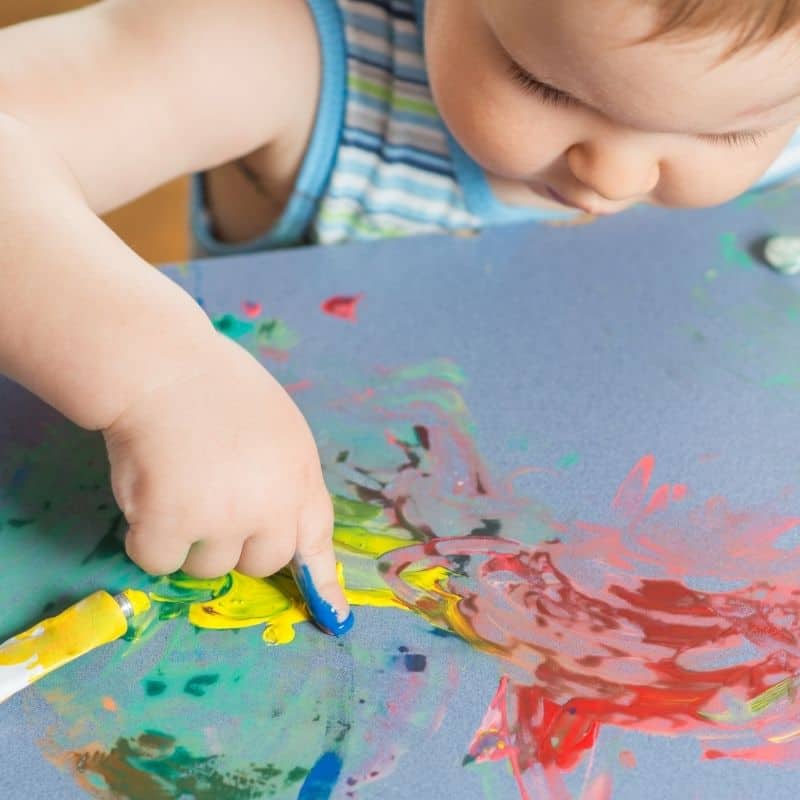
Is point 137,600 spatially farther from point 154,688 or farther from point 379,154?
point 379,154

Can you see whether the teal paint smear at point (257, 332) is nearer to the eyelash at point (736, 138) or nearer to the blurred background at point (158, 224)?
the eyelash at point (736, 138)

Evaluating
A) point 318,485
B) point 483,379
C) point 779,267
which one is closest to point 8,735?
point 318,485

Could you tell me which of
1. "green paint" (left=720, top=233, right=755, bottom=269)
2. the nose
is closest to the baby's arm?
the nose

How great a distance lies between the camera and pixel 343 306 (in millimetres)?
613

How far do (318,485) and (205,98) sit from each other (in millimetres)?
307

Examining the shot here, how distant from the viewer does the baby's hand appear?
448mm

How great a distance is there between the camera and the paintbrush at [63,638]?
42 cm

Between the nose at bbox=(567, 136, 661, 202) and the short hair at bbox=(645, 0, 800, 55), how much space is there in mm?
98

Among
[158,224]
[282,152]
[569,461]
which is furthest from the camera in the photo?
[158,224]

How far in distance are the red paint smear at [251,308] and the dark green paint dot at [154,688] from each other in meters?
0.23

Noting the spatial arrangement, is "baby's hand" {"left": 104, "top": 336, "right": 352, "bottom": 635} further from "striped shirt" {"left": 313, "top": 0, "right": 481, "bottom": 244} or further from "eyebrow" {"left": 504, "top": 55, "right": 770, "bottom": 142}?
"striped shirt" {"left": 313, "top": 0, "right": 481, "bottom": 244}

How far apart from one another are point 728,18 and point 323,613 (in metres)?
0.30

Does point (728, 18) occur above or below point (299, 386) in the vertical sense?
above

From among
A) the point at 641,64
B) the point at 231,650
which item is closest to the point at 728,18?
the point at 641,64
